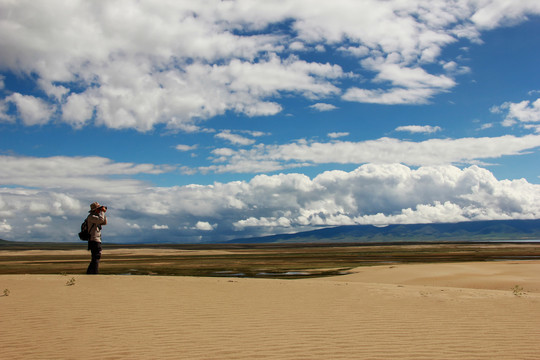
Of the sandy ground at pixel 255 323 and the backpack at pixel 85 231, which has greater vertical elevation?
the backpack at pixel 85 231

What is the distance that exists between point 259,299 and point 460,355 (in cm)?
710

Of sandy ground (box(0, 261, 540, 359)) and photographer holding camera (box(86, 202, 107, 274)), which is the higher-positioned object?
photographer holding camera (box(86, 202, 107, 274))

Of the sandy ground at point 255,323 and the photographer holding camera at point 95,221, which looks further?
the photographer holding camera at point 95,221

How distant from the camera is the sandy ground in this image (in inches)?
273

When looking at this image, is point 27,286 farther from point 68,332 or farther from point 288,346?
point 288,346

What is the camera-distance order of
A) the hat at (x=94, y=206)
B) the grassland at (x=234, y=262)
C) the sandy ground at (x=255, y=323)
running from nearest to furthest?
1. the sandy ground at (x=255, y=323)
2. the hat at (x=94, y=206)
3. the grassland at (x=234, y=262)

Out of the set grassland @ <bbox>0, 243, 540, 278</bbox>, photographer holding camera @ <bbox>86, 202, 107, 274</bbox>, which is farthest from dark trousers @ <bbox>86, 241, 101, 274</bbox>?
grassland @ <bbox>0, 243, 540, 278</bbox>

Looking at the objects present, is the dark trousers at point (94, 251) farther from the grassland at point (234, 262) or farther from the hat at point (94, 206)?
the grassland at point (234, 262)

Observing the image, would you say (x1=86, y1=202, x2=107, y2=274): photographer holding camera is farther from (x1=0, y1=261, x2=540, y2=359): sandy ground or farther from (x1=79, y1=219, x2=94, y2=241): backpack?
(x1=0, y1=261, x2=540, y2=359): sandy ground

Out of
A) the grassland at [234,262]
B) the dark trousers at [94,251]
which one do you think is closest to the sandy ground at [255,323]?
the dark trousers at [94,251]

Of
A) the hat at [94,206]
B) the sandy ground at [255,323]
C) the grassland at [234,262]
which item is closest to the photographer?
the sandy ground at [255,323]

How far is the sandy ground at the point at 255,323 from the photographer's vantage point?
6.94 m

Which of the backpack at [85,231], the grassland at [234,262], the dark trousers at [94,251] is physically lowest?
the grassland at [234,262]

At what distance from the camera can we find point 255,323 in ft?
30.1
